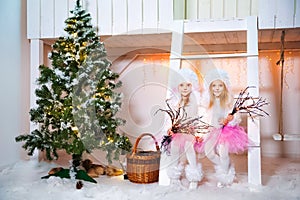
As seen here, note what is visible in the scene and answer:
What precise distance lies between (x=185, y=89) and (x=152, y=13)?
0.83 m

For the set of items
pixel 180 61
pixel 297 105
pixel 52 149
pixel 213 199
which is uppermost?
pixel 180 61

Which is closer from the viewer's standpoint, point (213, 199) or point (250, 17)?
point (213, 199)

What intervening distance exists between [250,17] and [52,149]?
1.89 metres

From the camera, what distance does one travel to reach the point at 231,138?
7.50 ft

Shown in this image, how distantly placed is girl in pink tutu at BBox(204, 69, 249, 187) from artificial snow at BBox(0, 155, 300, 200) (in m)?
0.13

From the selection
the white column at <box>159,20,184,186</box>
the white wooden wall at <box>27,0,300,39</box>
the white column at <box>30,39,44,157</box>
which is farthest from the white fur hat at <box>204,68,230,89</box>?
the white column at <box>30,39,44,157</box>

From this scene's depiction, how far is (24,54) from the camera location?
10.8 ft

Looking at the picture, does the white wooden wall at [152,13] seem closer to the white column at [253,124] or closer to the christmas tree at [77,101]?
the white column at [253,124]

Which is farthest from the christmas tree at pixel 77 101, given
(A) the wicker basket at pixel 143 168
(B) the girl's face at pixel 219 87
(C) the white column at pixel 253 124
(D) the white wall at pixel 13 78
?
(C) the white column at pixel 253 124

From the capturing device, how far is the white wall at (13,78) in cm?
298

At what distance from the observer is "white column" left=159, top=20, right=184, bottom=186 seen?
2344 millimetres

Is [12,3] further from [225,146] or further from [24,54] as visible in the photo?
[225,146]

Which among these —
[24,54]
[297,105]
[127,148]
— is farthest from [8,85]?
[297,105]

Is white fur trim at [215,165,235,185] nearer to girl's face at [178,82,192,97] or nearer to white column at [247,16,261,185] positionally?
white column at [247,16,261,185]
